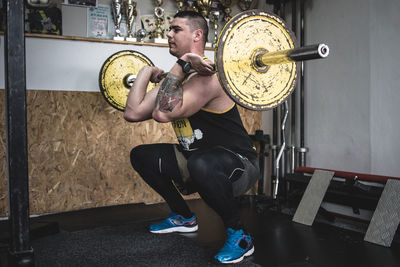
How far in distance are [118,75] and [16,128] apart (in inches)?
61.8

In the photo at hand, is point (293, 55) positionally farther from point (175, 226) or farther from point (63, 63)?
point (63, 63)

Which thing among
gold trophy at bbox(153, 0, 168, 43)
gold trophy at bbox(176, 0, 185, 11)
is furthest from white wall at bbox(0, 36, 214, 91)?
gold trophy at bbox(176, 0, 185, 11)

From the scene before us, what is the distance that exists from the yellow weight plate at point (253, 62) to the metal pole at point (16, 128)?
762mm

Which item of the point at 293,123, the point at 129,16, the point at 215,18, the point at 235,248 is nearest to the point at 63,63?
the point at 129,16

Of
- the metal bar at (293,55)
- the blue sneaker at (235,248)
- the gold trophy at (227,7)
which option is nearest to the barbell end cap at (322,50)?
the metal bar at (293,55)

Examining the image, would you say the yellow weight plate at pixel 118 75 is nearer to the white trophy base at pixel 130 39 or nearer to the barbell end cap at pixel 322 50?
the white trophy base at pixel 130 39

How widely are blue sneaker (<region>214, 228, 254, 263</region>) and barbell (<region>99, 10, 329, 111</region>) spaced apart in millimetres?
722

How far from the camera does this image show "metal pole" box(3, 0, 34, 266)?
142 cm

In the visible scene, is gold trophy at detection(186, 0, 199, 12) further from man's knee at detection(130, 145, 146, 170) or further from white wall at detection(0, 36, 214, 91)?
man's knee at detection(130, 145, 146, 170)

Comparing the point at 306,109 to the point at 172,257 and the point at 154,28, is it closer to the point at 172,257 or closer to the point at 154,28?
the point at 154,28

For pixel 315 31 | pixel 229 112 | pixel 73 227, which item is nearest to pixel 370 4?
pixel 315 31

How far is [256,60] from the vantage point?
5.46ft

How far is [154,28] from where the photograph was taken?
12.1 ft

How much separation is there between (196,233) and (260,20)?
139cm
